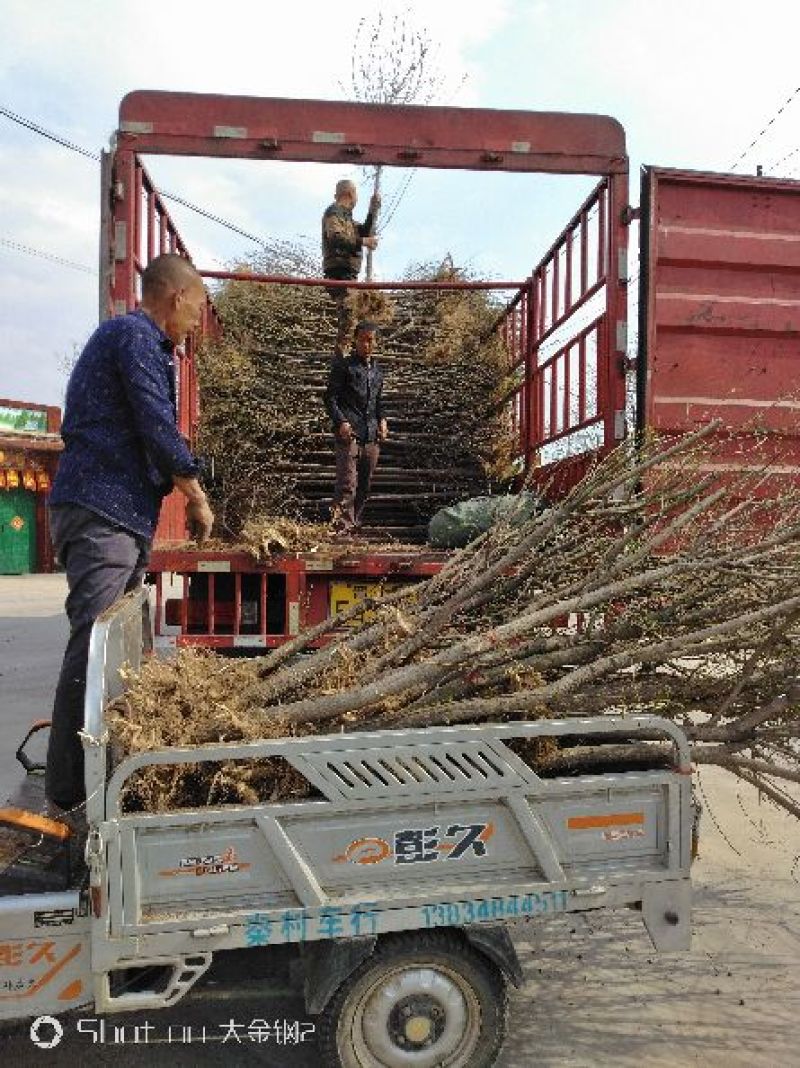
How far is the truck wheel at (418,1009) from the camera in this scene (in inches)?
93.3

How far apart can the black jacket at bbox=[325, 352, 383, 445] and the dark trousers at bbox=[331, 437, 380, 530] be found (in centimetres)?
11

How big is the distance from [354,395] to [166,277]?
10.7 ft

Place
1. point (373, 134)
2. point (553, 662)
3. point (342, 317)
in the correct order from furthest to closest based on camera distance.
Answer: point (342, 317)
point (373, 134)
point (553, 662)

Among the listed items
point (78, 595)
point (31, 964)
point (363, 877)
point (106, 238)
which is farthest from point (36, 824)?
point (106, 238)

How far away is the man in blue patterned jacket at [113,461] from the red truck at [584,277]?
1426 mm

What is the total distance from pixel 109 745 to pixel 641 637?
5.46ft

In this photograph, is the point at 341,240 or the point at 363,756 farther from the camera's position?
the point at 341,240

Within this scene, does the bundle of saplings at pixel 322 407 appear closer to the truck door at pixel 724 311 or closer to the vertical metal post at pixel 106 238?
the vertical metal post at pixel 106 238

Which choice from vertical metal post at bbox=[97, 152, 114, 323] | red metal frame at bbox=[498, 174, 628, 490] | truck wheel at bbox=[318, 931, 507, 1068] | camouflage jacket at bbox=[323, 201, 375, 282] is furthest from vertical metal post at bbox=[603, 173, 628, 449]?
camouflage jacket at bbox=[323, 201, 375, 282]

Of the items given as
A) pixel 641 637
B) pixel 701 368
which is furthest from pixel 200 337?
pixel 641 637

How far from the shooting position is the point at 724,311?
200 inches

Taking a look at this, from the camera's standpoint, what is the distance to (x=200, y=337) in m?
6.77

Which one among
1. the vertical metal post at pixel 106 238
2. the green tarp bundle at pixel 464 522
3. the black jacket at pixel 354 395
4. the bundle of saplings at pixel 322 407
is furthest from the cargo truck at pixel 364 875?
the bundle of saplings at pixel 322 407

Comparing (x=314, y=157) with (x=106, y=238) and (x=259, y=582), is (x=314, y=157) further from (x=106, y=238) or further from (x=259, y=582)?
(x=259, y=582)
